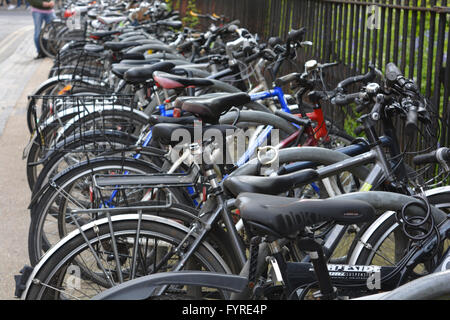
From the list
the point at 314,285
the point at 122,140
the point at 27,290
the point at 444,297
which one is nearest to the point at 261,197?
the point at 444,297

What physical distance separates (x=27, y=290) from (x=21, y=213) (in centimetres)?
293

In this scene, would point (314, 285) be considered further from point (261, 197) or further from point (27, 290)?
point (27, 290)

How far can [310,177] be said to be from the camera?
7.80 ft

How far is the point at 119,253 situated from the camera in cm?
302

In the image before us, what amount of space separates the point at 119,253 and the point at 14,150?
5099mm

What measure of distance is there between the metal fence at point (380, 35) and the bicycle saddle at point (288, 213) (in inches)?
115

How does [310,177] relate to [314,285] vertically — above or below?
above

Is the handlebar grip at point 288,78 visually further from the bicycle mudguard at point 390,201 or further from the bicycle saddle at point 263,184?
the bicycle saddle at point 263,184

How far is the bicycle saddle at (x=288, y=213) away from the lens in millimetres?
1962

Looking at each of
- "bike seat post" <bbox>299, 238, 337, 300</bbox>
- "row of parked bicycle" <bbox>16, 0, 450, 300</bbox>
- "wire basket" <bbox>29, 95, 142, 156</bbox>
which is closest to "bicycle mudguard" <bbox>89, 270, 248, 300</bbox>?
"row of parked bicycle" <bbox>16, 0, 450, 300</bbox>

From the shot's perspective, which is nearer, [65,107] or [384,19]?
[65,107]

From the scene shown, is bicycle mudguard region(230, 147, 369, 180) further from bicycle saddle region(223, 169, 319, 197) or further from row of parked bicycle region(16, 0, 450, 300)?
bicycle saddle region(223, 169, 319, 197)

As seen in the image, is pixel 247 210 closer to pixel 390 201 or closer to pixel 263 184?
pixel 263 184

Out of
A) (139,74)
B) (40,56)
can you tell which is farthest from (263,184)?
(40,56)
